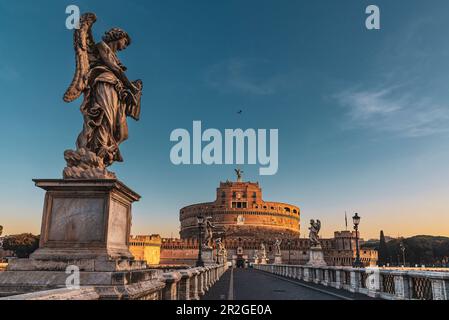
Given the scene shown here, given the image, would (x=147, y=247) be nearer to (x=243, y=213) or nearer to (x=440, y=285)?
(x=243, y=213)

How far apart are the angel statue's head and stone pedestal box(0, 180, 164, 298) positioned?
2234 millimetres

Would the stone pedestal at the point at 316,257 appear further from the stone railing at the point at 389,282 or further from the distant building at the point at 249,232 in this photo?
the distant building at the point at 249,232

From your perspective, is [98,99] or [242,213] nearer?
[98,99]

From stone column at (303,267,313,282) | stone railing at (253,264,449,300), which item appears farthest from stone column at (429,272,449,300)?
stone column at (303,267,313,282)

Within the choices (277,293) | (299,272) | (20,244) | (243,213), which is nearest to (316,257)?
(299,272)

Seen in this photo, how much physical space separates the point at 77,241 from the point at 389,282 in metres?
12.8

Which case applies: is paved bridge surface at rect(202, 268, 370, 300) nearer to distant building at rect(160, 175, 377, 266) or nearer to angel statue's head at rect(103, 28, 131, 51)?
angel statue's head at rect(103, 28, 131, 51)

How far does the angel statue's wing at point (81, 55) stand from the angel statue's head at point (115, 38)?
309 mm

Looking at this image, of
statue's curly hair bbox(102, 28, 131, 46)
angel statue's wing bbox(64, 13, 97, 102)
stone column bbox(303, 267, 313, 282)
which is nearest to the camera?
angel statue's wing bbox(64, 13, 97, 102)

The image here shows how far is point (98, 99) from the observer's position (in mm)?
5328

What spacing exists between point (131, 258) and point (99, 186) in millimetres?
1122

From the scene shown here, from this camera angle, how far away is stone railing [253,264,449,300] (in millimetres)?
8656
